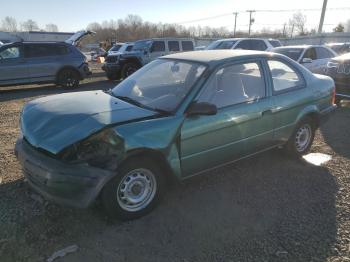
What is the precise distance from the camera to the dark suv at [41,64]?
11930mm

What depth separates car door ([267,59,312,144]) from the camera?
456 cm

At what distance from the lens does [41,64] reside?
40.9 feet

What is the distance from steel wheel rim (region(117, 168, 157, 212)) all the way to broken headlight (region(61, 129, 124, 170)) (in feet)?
0.99

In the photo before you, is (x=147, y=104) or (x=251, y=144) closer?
(x=147, y=104)

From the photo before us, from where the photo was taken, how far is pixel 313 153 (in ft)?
18.5

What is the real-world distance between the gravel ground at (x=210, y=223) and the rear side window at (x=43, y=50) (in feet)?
28.5

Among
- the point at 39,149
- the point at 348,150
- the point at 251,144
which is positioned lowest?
the point at 348,150

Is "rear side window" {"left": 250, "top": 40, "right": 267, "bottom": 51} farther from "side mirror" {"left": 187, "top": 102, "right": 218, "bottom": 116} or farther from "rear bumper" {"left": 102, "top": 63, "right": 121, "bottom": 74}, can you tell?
"side mirror" {"left": 187, "top": 102, "right": 218, "bottom": 116}

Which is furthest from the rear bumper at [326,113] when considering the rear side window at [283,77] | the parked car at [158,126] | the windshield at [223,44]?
the windshield at [223,44]

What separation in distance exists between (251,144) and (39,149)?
2.52m

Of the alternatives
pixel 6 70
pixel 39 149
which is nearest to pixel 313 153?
pixel 39 149

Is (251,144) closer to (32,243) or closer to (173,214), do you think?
(173,214)

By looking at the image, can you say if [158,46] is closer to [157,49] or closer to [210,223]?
[157,49]

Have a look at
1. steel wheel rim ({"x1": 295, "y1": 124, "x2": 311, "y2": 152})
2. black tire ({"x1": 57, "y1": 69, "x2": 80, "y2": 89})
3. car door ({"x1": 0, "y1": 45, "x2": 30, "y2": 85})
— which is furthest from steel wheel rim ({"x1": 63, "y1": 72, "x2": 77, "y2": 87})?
steel wheel rim ({"x1": 295, "y1": 124, "x2": 311, "y2": 152})
